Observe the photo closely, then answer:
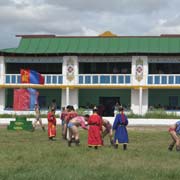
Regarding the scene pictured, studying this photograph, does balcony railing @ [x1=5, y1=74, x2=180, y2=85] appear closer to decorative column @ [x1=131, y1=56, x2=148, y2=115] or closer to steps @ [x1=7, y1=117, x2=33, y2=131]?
decorative column @ [x1=131, y1=56, x2=148, y2=115]

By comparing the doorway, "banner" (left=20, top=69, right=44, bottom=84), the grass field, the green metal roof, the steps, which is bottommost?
the grass field

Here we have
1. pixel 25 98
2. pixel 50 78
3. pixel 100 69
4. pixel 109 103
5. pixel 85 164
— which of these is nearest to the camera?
pixel 85 164

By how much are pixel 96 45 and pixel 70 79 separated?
4311 mm

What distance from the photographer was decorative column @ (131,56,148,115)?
47.0 meters

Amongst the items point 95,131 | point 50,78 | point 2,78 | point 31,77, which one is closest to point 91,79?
point 50,78

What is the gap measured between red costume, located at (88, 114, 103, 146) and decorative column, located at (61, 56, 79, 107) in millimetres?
28118

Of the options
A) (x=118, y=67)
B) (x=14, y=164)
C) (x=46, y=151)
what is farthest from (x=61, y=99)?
(x=14, y=164)

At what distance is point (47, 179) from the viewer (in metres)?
11.3

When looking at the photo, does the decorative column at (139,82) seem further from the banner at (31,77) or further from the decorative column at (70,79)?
the banner at (31,77)

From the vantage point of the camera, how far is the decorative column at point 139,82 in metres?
47.0

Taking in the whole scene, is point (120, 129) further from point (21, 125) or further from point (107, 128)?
point (21, 125)

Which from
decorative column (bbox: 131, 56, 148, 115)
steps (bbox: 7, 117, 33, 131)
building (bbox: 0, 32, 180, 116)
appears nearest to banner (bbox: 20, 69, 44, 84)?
building (bbox: 0, 32, 180, 116)

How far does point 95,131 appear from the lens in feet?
62.6

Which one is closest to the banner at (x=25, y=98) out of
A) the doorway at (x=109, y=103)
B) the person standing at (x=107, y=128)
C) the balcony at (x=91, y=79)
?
the balcony at (x=91, y=79)
